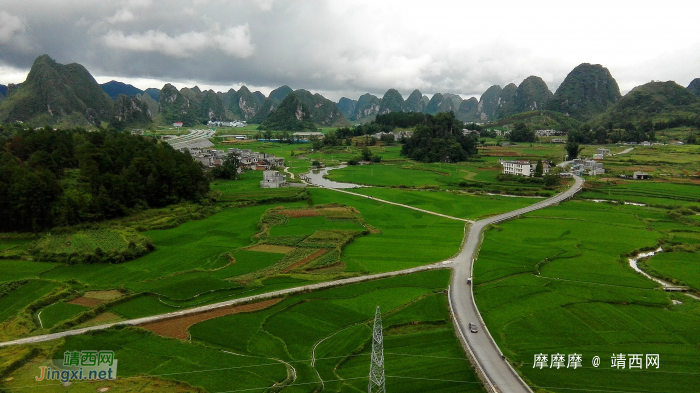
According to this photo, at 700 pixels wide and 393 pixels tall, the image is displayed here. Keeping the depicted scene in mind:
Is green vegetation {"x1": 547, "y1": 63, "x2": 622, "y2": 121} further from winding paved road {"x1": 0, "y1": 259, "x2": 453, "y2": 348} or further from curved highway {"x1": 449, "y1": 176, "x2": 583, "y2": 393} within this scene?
winding paved road {"x1": 0, "y1": 259, "x2": 453, "y2": 348}

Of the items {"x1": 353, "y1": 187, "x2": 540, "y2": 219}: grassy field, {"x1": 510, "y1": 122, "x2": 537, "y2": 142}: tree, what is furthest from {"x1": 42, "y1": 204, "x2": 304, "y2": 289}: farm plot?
{"x1": 510, "y1": 122, "x2": 537, "y2": 142}: tree

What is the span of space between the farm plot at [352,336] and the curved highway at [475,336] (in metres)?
0.59

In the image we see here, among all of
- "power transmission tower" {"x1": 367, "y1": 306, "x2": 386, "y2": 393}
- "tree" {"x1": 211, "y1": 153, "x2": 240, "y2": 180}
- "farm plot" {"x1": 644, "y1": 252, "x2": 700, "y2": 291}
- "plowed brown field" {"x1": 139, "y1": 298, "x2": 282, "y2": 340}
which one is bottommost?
"farm plot" {"x1": 644, "y1": 252, "x2": 700, "y2": 291}

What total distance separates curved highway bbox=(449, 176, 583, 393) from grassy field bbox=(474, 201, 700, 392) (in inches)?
27.1

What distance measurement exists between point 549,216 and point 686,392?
31.9 meters

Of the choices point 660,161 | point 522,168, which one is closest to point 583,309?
point 522,168

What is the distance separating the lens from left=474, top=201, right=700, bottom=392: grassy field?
58.2 feet

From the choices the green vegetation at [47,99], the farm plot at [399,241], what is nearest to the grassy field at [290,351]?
the farm plot at [399,241]

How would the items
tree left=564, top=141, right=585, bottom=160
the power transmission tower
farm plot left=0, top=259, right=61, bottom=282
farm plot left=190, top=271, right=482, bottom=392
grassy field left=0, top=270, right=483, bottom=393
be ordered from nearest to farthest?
the power transmission tower < grassy field left=0, top=270, right=483, bottom=393 < farm plot left=190, top=271, right=482, bottom=392 < farm plot left=0, top=259, right=61, bottom=282 < tree left=564, top=141, right=585, bottom=160

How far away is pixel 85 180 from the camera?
4978cm

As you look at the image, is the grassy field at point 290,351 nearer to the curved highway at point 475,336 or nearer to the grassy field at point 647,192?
the curved highway at point 475,336

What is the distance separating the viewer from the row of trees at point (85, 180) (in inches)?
1490

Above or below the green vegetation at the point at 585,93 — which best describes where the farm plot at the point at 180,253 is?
below

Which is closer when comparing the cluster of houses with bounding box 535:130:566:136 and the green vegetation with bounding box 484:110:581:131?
the cluster of houses with bounding box 535:130:566:136
